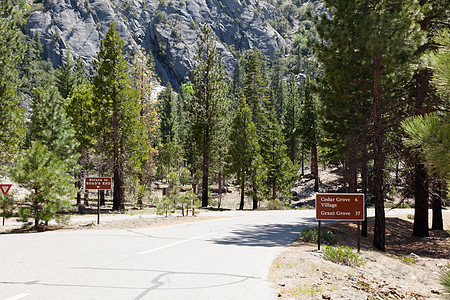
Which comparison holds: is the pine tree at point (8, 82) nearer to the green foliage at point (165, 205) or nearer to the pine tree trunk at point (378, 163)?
the green foliage at point (165, 205)

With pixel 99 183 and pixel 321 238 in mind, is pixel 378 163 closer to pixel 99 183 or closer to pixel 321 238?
pixel 321 238

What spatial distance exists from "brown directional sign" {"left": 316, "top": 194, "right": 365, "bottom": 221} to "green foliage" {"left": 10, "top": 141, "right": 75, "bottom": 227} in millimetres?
10116

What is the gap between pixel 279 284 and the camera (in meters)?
6.41

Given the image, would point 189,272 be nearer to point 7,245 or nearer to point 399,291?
point 399,291

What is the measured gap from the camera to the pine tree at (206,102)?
32.2 m

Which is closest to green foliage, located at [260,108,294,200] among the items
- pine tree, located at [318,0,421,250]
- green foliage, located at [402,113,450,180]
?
pine tree, located at [318,0,421,250]

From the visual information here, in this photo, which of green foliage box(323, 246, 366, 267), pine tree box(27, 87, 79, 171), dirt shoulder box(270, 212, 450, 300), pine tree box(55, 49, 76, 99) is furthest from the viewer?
pine tree box(55, 49, 76, 99)

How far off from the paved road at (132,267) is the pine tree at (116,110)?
15810mm

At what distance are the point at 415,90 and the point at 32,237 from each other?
708 inches

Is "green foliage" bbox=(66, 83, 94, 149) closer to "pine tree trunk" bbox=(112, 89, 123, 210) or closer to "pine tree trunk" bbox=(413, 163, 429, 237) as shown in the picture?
"pine tree trunk" bbox=(112, 89, 123, 210)

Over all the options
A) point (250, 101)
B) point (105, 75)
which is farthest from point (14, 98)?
point (250, 101)

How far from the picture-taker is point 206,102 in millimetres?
32750

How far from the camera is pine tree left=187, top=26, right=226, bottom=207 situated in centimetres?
3222

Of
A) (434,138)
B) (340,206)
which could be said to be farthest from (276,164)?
(434,138)
